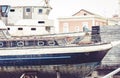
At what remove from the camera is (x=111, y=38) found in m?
28.2

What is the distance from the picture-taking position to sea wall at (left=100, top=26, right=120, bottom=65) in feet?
89.9

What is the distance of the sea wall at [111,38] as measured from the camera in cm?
2739

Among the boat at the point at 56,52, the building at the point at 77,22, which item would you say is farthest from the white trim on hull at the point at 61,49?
the building at the point at 77,22

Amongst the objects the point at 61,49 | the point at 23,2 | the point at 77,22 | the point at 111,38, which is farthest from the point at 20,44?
the point at 77,22

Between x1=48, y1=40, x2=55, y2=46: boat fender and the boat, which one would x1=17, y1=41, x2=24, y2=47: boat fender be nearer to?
the boat

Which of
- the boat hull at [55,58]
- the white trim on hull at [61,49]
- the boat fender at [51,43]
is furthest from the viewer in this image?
the boat fender at [51,43]

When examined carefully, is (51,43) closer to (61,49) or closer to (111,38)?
(61,49)

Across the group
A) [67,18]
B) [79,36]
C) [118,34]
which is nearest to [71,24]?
[67,18]

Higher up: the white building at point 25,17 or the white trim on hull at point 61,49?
the white building at point 25,17

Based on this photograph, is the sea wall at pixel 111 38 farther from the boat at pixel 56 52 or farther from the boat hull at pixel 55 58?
the boat hull at pixel 55 58

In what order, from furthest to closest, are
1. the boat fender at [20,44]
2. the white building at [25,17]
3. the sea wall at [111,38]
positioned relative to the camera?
the white building at [25,17], the sea wall at [111,38], the boat fender at [20,44]

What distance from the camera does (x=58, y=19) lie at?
50719 millimetres

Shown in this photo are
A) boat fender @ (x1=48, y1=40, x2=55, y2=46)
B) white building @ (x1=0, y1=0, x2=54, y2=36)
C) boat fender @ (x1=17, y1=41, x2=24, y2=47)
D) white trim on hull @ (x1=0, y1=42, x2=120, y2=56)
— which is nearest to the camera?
white trim on hull @ (x1=0, y1=42, x2=120, y2=56)

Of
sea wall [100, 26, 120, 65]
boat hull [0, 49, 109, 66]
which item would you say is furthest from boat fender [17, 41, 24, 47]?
sea wall [100, 26, 120, 65]
